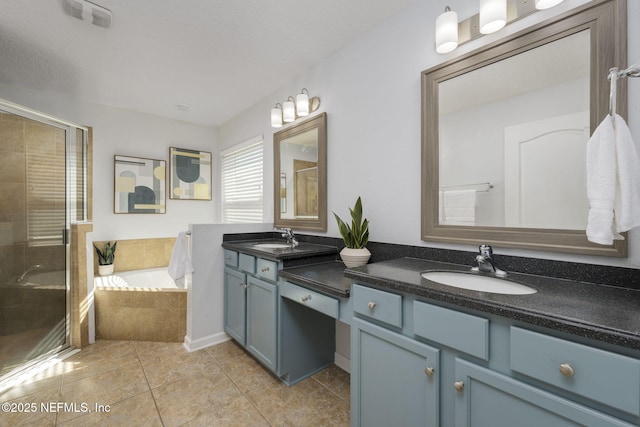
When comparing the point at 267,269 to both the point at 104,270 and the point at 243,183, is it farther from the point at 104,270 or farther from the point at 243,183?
the point at 104,270

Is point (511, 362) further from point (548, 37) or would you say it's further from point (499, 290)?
point (548, 37)

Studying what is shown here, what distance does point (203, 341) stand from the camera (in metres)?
2.34

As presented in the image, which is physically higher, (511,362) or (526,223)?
(526,223)

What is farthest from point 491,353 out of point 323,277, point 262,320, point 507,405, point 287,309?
point 262,320

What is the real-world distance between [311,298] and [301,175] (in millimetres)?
1208

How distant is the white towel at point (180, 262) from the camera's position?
2.23m

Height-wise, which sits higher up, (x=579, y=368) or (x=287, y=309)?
(x=579, y=368)

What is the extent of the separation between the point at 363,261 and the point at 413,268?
0.42 metres

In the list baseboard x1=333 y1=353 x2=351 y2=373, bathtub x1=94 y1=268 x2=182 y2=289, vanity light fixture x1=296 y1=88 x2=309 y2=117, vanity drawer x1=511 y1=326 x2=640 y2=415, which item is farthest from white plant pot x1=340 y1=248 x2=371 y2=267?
bathtub x1=94 y1=268 x2=182 y2=289

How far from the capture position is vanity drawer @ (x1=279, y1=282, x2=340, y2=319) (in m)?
1.39

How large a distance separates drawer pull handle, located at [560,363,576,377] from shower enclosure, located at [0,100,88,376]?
3068 mm

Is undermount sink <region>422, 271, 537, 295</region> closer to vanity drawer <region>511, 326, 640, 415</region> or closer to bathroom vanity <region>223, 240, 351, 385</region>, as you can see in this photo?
vanity drawer <region>511, 326, 640, 415</region>

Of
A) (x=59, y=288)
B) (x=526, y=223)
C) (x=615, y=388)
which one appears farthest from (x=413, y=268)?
(x=59, y=288)

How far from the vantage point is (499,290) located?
1.14 metres
